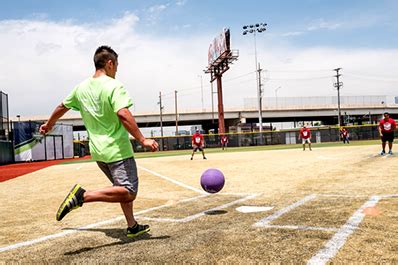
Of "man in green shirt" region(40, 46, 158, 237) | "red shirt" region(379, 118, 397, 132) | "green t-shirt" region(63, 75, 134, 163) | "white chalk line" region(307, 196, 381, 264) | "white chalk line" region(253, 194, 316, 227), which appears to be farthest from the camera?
"red shirt" region(379, 118, 397, 132)

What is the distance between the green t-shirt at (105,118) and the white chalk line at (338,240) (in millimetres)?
2152

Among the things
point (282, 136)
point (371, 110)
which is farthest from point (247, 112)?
point (371, 110)

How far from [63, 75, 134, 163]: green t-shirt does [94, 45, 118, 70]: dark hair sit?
175mm

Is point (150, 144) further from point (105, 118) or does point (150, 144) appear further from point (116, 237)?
point (116, 237)

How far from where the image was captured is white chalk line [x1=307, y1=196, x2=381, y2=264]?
3145 millimetres

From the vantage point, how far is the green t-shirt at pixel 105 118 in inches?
155

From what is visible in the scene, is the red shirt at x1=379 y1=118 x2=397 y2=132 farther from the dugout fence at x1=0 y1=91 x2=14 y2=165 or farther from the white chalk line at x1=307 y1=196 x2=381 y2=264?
the dugout fence at x1=0 y1=91 x2=14 y2=165

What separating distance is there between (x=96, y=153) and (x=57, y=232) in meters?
1.33

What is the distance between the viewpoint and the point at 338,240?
3652mm

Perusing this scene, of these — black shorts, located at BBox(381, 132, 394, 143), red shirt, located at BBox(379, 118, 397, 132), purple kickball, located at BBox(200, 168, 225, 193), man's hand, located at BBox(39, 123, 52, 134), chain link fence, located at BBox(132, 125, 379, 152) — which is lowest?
chain link fence, located at BBox(132, 125, 379, 152)

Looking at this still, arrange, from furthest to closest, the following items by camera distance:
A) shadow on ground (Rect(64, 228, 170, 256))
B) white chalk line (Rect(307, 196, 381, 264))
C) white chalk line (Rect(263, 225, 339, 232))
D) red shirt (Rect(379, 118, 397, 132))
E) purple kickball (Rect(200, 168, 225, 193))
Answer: red shirt (Rect(379, 118, 397, 132))
purple kickball (Rect(200, 168, 225, 193))
white chalk line (Rect(263, 225, 339, 232))
shadow on ground (Rect(64, 228, 170, 256))
white chalk line (Rect(307, 196, 381, 264))

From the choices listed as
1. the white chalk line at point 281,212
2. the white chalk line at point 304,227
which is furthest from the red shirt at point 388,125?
the white chalk line at point 304,227

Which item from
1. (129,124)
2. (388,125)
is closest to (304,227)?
(129,124)

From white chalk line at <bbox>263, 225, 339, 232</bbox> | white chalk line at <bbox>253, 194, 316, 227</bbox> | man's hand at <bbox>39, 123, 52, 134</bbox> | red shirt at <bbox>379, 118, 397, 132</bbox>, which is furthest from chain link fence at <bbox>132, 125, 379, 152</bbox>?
white chalk line at <bbox>263, 225, 339, 232</bbox>
